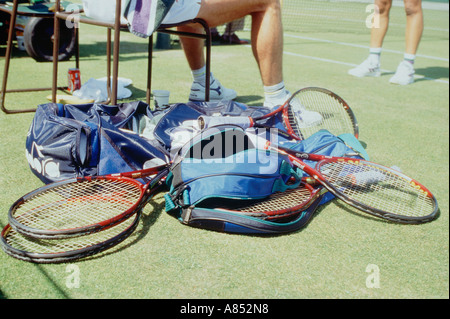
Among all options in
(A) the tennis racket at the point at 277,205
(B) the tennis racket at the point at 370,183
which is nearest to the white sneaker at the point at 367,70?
(B) the tennis racket at the point at 370,183

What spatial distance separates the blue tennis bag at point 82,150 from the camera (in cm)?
183

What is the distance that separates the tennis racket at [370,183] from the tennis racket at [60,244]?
0.76 meters

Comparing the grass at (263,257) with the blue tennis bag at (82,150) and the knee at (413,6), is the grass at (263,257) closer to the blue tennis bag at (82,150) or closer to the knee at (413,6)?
the blue tennis bag at (82,150)

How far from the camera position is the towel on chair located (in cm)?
218

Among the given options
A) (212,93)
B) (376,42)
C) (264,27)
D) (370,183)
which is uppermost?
(264,27)

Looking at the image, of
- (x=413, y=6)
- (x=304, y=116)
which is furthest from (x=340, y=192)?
(x=413, y=6)

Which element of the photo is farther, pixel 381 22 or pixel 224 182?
pixel 381 22

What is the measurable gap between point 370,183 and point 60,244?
127 centimetres

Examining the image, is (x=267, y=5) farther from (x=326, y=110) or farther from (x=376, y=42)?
(x=376, y=42)

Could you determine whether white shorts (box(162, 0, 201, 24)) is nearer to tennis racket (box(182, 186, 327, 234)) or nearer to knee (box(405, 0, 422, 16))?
tennis racket (box(182, 186, 327, 234))

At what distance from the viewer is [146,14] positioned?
2.21 metres

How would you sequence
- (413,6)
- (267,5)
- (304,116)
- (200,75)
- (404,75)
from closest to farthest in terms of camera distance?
(304,116), (267,5), (200,75), (413,6), (404,75)

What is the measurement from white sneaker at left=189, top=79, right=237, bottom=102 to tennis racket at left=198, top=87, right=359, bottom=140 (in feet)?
2.72
